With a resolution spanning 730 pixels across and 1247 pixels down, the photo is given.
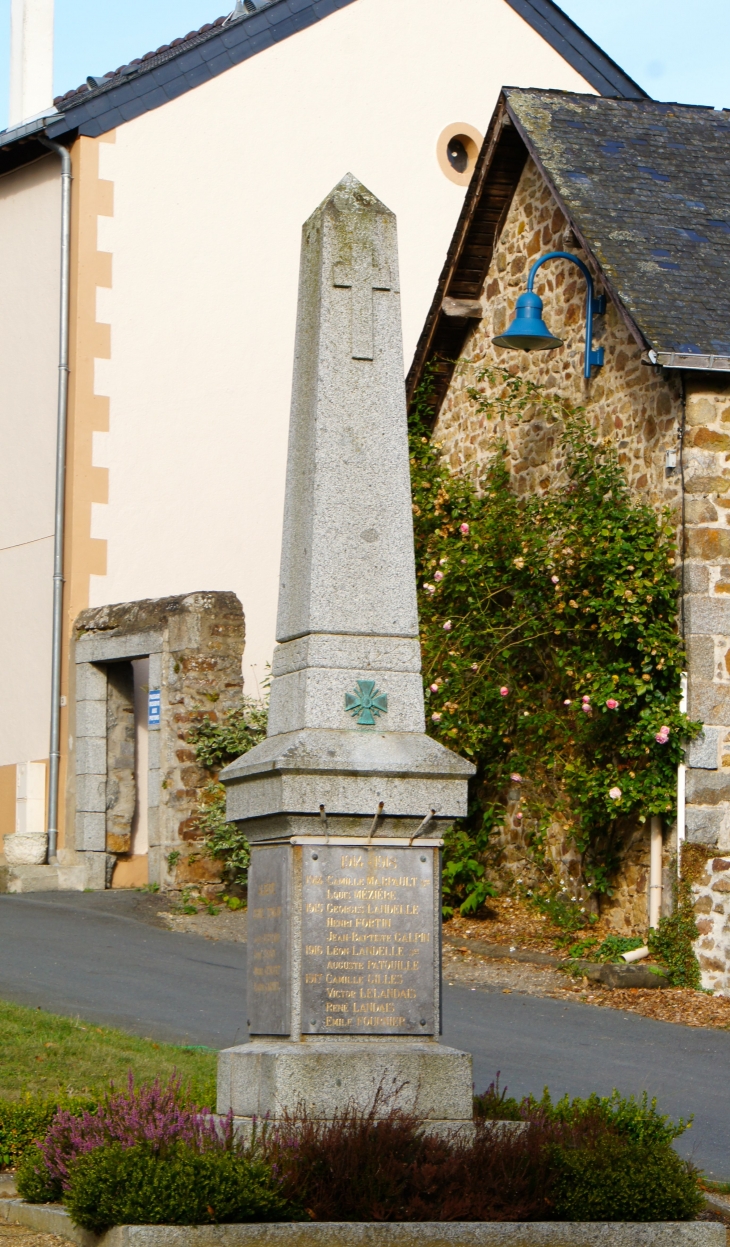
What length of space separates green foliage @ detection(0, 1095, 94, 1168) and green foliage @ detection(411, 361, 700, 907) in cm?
568

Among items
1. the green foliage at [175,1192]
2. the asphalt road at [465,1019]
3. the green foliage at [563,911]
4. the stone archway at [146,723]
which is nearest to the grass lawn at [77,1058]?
the asphalt road at [465,1019]

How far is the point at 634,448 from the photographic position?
40.1ft

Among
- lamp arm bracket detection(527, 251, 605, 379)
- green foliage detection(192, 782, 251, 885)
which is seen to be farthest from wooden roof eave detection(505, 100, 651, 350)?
green foliage detection(192, 782, 251, 885)

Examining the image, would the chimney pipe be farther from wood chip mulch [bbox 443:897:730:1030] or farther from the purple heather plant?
the purple heather plant

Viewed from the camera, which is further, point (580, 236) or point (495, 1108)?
point (580, 236)

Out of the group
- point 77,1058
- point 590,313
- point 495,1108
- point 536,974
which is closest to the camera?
point 495,1108

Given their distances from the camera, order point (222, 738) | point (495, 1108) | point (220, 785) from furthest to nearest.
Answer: point (222, 738) < point (220, 785) < point (495, 1108)

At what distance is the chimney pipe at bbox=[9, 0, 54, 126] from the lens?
1683cm

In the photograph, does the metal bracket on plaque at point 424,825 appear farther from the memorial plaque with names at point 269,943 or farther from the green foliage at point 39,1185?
the green foliage at point 39,1185

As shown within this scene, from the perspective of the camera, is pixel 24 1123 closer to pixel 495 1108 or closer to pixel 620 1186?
pixel 495 1108

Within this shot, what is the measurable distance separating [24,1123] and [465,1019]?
12.8 feet

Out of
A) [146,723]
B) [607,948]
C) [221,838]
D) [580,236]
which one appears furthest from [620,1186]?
[146,723]

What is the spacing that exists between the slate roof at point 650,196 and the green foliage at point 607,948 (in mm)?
3869

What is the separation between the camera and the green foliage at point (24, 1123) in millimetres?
6466
